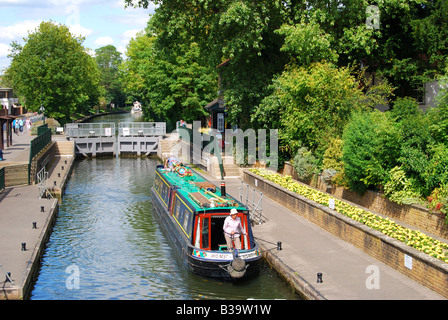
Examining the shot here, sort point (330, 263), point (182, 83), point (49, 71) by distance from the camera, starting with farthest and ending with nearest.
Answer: point (49, 71), point (182, 83), point (330, 263)

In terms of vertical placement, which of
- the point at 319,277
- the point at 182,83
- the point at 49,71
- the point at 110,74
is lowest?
the point at 319,277

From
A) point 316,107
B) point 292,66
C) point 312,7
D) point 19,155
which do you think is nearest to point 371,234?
point 316,107

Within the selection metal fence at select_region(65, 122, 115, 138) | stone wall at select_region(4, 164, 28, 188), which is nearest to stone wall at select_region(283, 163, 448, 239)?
stone wall at select_region(4, 164, 28, 188)

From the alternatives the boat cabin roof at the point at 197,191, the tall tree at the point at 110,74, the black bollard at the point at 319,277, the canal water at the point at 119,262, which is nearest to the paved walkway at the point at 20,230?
the canal water at the point at 119,262

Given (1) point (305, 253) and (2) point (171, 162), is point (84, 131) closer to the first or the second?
(2) point (171, 162)

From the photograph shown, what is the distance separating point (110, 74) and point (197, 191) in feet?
486

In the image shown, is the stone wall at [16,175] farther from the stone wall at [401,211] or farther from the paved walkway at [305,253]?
the stone wall at [401,211]

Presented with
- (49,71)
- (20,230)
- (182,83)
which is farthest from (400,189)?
(49,71)

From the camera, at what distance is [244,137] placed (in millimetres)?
34531

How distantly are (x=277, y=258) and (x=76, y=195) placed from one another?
18066 millimetres

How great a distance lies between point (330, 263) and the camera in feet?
52.0

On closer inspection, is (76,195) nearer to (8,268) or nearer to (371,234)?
(8,268)

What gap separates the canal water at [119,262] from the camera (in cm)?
1562

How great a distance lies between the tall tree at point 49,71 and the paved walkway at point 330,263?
49082 mm
